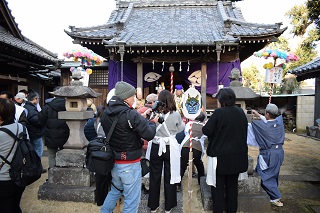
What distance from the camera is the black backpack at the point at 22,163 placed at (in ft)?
7.88

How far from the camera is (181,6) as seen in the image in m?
11.7

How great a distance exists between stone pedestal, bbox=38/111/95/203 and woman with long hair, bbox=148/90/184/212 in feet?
4.00

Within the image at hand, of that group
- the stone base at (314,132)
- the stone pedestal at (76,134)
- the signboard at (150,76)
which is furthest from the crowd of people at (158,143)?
the stone base at (314,132)

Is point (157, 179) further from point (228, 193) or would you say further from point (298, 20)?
point (298, 20)

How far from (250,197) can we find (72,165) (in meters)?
3.14

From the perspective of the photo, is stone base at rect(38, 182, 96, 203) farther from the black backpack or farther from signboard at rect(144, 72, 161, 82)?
signboard at rect(144, 72, 161, 82)

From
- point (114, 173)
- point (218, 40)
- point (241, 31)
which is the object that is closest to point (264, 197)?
point (114, 173)

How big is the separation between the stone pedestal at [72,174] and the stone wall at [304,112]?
13238mm

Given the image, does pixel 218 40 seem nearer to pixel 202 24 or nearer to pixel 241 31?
pixel 241 31

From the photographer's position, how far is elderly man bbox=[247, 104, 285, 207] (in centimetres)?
386

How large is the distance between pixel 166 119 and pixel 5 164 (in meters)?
2.08

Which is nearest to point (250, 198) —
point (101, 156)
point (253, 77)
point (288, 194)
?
point (288, 194)

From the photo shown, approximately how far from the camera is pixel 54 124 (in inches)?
166

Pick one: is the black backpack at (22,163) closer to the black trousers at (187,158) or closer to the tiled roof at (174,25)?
the black trousers at (187,158)
